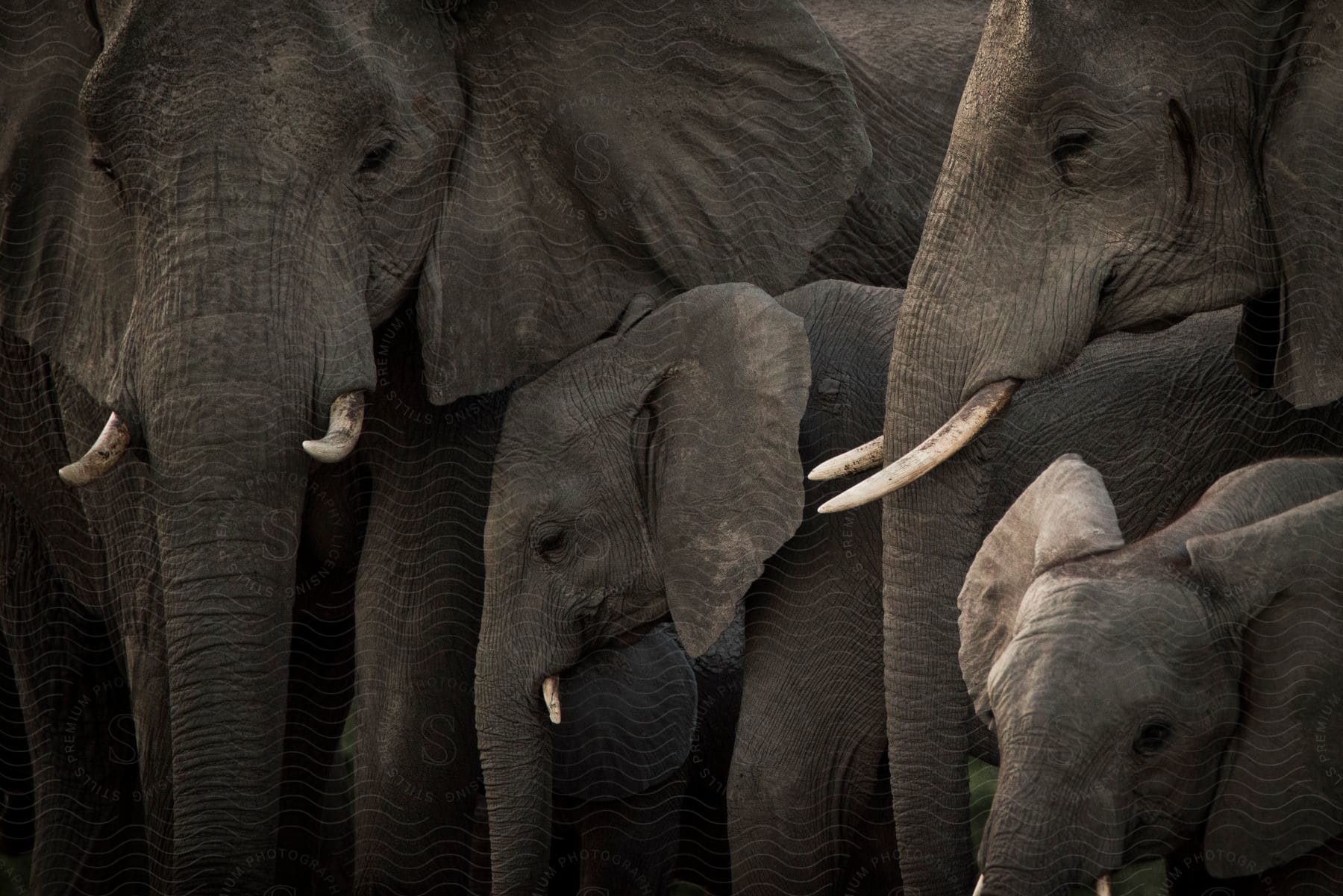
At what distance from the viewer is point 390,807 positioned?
3.86 m

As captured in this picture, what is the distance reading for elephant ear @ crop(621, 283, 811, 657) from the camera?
11.6ft

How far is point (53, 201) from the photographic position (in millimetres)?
3881

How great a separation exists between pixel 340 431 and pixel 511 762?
1.86 ft

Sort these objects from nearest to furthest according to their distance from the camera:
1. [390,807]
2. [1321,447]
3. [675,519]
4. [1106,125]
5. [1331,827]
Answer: [1331,827] < [1106,125] < [1321,447] < [675,519] < [390,807]

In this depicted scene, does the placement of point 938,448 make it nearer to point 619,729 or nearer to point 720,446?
point 720,446

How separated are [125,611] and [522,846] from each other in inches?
35.2

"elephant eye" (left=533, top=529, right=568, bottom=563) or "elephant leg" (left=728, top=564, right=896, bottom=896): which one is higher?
"elephant eye" (left=533, top=529, right=568, bottom=563)

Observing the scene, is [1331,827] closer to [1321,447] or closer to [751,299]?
[1321,447]

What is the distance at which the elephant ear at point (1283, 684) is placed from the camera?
2.63 metres

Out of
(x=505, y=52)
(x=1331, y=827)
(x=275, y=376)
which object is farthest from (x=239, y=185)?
(x=1331, y=827)

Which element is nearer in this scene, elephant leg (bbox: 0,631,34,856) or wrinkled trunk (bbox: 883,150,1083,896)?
wrinkled trunk (bbox: 883,150,1083,896)

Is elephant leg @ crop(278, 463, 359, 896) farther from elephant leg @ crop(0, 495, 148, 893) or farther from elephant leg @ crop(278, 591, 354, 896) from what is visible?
elephant leg @ crop(0, 495, 148, 893)

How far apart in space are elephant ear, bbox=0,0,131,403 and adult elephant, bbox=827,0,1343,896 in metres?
1.28

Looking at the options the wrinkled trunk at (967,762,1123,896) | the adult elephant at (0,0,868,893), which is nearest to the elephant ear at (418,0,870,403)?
the adult elephant at (0,0,868,893)
